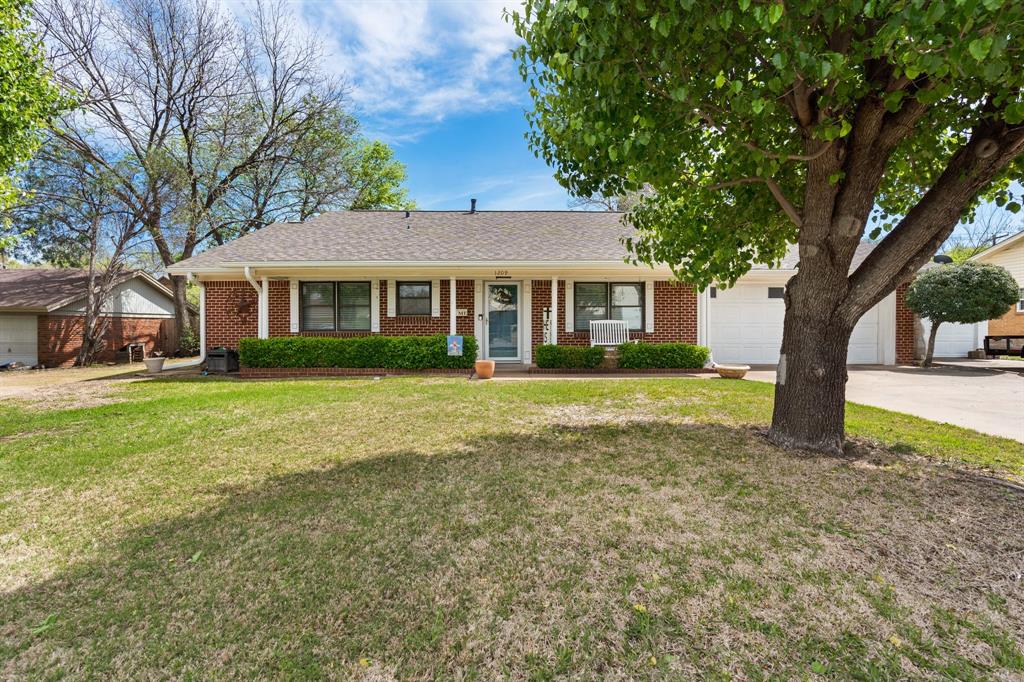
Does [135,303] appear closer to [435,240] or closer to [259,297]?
[259,297]

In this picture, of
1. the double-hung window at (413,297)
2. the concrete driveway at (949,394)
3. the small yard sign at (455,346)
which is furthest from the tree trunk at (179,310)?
the concrete driveway at (949,394)

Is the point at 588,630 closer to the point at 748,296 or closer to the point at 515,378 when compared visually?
the point at 515,378

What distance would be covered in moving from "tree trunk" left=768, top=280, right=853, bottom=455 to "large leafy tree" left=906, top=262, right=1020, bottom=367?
10022 mm

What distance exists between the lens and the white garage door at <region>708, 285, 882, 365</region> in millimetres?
12359

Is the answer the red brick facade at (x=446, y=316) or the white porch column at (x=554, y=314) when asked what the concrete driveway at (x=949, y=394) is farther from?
the white porch column at (x=554, y=314)

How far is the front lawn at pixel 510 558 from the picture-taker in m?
1.92

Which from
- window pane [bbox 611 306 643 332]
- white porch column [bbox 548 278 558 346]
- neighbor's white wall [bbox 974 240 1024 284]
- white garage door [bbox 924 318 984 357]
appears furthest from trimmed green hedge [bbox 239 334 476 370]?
neighbor's white wall [bbox 974 240 1024 284]

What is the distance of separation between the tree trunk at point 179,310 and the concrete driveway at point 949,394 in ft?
70.3

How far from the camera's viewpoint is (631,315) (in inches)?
472

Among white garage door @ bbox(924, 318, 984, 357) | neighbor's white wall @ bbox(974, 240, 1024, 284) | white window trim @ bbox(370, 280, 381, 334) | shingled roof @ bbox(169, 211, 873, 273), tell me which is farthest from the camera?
neighbor's white wall @ bbox(974, 240, 1024, 284)

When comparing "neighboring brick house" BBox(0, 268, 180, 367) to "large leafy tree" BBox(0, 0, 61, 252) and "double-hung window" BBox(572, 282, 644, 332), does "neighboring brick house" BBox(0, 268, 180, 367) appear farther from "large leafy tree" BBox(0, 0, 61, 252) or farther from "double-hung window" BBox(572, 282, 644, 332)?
"double-hung window" BBox(572, 282, 644, 332)

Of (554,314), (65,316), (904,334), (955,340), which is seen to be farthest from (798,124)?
(65,316)

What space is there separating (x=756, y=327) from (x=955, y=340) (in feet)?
A: 25.2

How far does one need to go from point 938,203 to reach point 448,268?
351 inches
